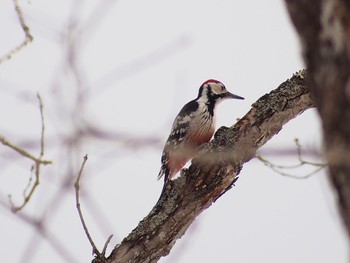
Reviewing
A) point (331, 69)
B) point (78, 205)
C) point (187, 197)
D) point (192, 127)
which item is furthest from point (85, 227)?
point (192, 127)

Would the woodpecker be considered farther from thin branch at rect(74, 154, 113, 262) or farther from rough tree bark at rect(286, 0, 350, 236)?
rough tree bark at rect(286, 0, 350, 236)

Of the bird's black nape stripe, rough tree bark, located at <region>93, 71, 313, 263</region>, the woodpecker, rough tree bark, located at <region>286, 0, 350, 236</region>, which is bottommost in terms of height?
rough tree bark, located at <region>286, 0, 350, 236</region>

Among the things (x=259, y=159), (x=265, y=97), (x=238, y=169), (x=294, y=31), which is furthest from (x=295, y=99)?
(x=294, y=31)

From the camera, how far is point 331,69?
129 centimetres

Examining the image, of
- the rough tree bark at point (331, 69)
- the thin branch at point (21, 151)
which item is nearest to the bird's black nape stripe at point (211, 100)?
the thin branch at point (21, 151)

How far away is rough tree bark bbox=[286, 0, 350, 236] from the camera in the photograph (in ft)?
4.13

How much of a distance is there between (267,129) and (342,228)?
2.69m

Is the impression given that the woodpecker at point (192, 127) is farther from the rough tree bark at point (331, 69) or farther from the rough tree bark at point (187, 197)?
the rough tree bark at point (331, 69)

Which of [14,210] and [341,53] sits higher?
[14,210]

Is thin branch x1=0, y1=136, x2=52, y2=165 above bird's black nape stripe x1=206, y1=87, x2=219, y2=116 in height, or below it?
below

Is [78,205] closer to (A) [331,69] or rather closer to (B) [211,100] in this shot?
(A) [331,69]

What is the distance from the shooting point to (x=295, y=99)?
161 inches

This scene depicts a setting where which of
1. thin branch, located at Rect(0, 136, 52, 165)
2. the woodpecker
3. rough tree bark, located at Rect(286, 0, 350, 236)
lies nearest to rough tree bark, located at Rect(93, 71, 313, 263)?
thin branch, located at Rect(0, 136, 52, 165)

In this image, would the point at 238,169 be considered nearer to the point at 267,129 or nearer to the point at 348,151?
the point at 267,129
